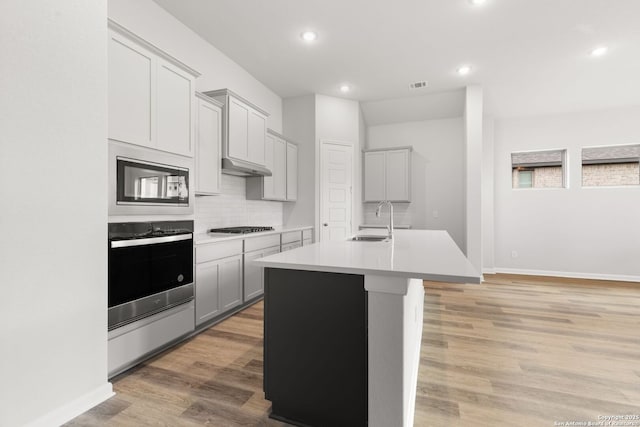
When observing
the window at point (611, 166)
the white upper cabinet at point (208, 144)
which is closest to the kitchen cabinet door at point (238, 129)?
the white upper cabinet at point (208, 144)

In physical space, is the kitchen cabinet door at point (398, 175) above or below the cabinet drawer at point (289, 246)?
above

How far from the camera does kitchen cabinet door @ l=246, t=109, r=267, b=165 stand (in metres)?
3.74

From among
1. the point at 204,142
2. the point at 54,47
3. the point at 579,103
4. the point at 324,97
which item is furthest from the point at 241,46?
the point at 579,103

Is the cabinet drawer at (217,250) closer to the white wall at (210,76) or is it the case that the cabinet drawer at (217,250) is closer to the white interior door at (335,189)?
the white wall at (210,76)

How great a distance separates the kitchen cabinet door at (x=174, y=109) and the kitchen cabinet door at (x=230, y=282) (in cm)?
112

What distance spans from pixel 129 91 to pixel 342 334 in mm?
2073

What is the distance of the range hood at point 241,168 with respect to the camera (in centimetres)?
334

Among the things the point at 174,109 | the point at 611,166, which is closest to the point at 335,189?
the point at 174,109

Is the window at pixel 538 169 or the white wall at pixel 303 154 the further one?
the window at pixel 538 169

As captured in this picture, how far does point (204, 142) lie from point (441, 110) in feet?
14.0

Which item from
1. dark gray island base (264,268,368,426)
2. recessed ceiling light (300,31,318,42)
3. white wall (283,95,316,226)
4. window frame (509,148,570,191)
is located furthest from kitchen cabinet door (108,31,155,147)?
window frame (509,148,570,191)

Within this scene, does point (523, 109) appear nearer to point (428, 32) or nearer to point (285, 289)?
point (428, 32)

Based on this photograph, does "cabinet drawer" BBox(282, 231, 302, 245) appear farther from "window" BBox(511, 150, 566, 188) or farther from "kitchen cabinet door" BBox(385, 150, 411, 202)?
"window" BBox(511, 150, 566, 188)

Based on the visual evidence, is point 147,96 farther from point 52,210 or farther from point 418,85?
point 418,85
